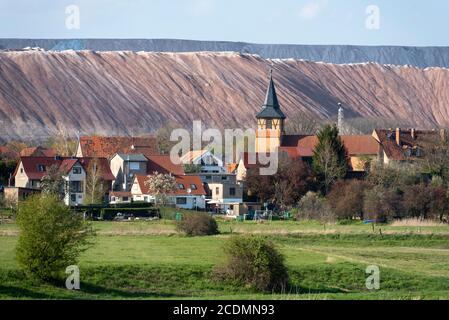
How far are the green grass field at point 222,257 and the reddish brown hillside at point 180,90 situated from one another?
64712 mm

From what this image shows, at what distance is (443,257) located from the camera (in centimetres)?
3294

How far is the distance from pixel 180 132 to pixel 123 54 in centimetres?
5132

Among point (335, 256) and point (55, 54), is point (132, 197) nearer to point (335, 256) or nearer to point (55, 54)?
point (335, 256)

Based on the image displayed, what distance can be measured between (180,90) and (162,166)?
2822 inches

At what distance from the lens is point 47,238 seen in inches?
984

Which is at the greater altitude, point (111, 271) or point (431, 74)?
point (431, 74)

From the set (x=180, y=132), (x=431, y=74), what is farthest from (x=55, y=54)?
(x=431, y=74)

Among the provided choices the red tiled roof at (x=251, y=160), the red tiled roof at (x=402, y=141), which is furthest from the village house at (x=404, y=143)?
the red tiled roof at (x=251, y=160)

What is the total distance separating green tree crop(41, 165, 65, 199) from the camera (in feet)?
163

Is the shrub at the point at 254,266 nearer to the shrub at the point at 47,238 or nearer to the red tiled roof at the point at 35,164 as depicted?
the shrub at the point at 47,238

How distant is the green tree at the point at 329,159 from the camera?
5522cm

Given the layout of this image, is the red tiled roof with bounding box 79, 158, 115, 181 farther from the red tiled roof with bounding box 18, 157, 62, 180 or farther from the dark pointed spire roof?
the dark pointed spire roof

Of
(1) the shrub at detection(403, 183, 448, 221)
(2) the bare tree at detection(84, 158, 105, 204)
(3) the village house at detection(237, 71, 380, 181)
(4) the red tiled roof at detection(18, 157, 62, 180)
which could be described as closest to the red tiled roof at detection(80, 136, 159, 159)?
(3) the village house at detection(237, 71, 380, 181)
